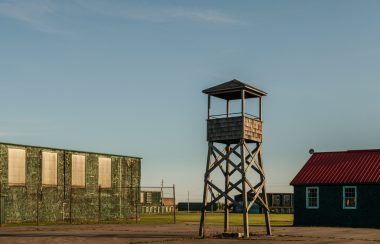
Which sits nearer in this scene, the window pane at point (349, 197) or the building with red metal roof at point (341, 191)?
the building with red metal roof at point (341, 191)

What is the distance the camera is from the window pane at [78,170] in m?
51.6

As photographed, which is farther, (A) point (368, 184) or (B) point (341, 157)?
(B) point (341, 157)

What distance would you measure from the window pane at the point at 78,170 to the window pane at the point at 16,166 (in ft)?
18.1

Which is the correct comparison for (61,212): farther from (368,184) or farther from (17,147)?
(368,184)

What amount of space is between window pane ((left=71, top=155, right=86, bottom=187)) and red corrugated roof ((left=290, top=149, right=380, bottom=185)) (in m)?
19.2

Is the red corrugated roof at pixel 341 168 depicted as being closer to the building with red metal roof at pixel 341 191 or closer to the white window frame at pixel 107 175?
the building with red metal roof at pixel 341 191

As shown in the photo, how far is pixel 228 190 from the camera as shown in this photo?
101 feet

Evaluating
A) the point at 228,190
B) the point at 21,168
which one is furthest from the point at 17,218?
the point at 228,190

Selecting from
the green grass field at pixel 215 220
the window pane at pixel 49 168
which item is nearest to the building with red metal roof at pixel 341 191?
the green grass field at pixel 215 220

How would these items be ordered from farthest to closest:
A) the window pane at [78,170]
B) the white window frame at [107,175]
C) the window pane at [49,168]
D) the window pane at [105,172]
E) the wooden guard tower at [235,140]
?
the window pane at [105,172] → the white window frame at [107,175] → the window pane at [78,170] → the window pane at [49,168] → the wooden guard tower at [235,140]

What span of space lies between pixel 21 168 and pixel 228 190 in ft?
72.9

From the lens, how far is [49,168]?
49.2m

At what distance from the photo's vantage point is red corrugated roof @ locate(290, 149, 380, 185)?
40.9 m

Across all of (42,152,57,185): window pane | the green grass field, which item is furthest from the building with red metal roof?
(42,152,57,185): window pane
